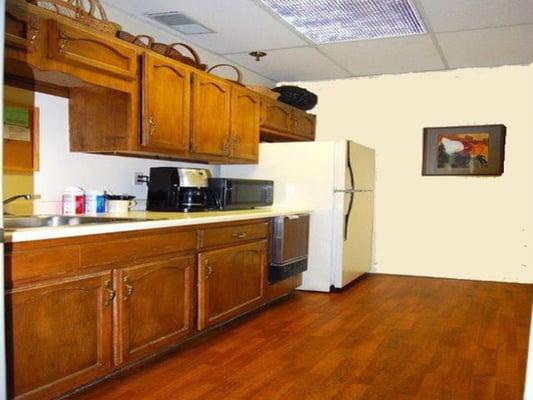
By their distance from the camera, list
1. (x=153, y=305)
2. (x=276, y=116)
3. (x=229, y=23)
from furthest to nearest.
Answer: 1. (x=276, y=116)
2. (x=229, y=23)
3. (x=153, y=305)

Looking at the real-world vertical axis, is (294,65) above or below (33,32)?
→ above

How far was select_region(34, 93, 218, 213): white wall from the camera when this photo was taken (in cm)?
276

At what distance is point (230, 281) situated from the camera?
3.12 metres

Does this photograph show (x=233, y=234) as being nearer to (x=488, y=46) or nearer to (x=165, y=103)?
(x=165, y=103)

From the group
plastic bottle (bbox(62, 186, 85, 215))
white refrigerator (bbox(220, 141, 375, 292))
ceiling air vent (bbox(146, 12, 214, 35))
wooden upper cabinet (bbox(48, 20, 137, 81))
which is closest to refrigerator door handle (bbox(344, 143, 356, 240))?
white refrigerator (bbox(220, 141, 375, 292))

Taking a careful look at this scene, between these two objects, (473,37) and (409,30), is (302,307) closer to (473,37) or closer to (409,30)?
(409,30)

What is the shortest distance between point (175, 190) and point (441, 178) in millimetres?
3028

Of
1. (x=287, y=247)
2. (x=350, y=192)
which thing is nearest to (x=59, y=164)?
(x=287, y=247)

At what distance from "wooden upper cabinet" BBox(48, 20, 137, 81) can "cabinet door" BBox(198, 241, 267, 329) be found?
1.15m

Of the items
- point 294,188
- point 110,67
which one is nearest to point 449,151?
point 294,188

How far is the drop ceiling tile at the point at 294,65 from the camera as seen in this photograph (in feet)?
14.5

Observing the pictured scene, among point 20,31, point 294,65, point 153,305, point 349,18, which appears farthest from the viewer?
point 294,65

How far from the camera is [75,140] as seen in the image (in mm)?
2957

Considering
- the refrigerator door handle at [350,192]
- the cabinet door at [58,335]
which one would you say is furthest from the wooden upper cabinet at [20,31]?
the refrigerator door handle at [350,192]
